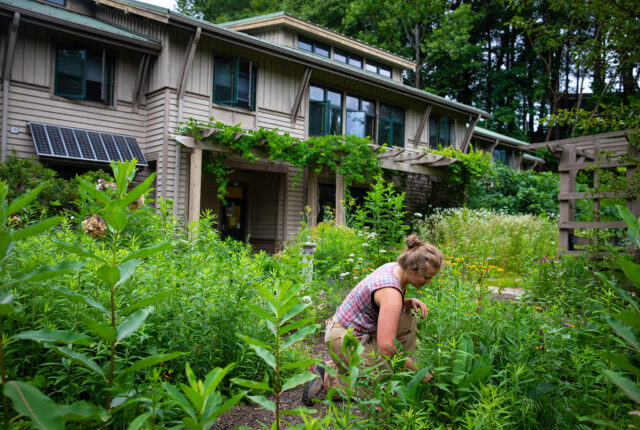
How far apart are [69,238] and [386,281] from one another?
2.30 meters

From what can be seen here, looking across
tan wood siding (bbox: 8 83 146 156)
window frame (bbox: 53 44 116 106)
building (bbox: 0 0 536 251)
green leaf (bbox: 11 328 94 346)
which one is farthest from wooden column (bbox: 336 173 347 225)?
green leaf (bbox: 11 328 94 346)

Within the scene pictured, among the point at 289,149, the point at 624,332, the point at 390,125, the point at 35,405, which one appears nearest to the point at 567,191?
the point at 289,149

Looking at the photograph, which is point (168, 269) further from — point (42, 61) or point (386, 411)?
point (42, 61)

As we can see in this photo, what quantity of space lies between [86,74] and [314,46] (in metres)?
9.48

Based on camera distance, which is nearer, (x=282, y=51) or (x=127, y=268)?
(x=127, y=268)

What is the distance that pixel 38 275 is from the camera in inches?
46.7

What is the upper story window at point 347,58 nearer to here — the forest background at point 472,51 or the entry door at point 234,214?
the entry door at point 234,214

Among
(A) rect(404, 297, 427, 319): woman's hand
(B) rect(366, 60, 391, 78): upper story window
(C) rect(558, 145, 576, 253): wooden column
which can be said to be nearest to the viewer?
(A) rect(404, 297, 427, 319): woman's hand

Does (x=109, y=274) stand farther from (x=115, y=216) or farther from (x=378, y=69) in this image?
(x=378, y=69)

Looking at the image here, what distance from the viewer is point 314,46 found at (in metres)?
18.2

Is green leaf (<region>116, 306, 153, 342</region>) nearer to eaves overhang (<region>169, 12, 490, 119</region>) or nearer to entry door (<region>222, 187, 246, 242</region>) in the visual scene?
eaves overhang (<region>169, 12, 490, 119</region>)

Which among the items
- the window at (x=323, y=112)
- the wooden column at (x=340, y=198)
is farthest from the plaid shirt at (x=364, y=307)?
the window at (x=323, y=112)

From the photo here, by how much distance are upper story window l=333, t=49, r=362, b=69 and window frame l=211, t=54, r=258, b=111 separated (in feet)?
21.7

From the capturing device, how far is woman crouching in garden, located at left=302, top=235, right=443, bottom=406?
3070mm
